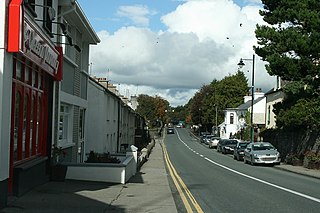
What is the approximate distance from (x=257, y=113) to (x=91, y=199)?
5450 cm

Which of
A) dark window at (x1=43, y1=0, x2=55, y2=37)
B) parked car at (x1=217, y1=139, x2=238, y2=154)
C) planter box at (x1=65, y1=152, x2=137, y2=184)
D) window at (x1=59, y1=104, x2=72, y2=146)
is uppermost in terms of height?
dark window at (x1=43, y1=0, x2=55, y2=37)

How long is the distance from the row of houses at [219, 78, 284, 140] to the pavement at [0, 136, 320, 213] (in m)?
24.9

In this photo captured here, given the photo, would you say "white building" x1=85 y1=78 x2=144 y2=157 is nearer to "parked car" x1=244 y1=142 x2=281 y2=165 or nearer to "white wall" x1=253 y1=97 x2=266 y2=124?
"parked car" x1=244 y1=142 x2=281 y2=165

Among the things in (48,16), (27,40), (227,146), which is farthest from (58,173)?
(227,146)

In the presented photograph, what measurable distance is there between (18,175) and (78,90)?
11.2m

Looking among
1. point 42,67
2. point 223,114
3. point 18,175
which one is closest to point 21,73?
point 42,67

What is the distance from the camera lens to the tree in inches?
1191

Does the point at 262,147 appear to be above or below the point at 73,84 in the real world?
below

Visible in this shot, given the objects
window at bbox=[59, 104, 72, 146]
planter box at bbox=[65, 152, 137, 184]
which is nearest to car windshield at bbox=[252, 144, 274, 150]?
window at bbox=[59, 104, 72, 146]

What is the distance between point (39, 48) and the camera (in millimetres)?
12070

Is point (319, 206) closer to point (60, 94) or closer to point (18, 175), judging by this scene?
point (18, 175)

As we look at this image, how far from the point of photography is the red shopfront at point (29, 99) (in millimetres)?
10053

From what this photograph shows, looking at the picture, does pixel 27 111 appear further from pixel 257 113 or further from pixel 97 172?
pixel 257 113

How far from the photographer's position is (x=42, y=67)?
13.0 m
